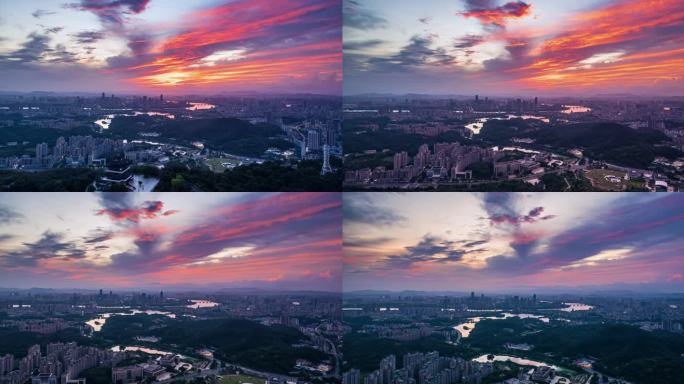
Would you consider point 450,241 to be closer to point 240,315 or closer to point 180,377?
point 240,315

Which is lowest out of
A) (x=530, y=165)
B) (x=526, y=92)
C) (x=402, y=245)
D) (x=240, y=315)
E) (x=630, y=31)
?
(x=240, y=315)

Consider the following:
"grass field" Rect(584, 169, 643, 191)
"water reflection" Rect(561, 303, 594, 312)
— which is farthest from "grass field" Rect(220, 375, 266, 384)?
"grass field" Rect(584, 169, 643, 191)

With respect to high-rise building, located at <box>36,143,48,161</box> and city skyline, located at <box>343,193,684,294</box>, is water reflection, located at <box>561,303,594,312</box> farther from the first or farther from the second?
high-rise building, located at <box>36,143,48,161</box>

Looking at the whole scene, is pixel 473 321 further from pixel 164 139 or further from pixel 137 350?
pixel 164 139

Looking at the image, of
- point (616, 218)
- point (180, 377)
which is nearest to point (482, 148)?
point (616, 218)

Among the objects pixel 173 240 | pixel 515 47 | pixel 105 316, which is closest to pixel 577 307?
pixel 515 47

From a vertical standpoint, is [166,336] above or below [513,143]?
below
